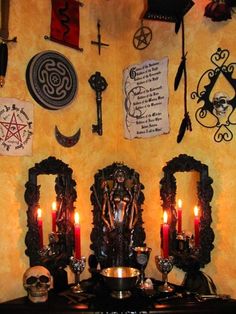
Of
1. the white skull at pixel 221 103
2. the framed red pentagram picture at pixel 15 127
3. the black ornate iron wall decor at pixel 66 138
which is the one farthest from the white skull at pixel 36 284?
the white skull at pixel 221 103

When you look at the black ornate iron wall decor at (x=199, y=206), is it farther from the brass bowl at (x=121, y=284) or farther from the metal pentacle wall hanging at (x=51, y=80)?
the metal pentacle wall hanging at (x=51, y=80)

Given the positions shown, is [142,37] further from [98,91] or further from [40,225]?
[40,225]

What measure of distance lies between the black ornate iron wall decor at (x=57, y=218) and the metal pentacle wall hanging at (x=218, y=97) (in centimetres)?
76

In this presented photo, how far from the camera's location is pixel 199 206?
1.67 m

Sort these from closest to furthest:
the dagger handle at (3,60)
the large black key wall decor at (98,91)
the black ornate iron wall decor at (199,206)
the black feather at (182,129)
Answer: the dagger handle at (3,60) → the black ornate iron wall decor at (199,206) → the black feather at (182,129) → the large black key wall decor at (98,91)

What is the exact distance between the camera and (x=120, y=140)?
2057mm

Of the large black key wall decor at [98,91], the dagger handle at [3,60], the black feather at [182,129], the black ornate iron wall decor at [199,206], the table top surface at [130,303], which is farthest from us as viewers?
the large black key wall decor at [98,91]

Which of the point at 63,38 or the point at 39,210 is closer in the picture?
the point at 39,210

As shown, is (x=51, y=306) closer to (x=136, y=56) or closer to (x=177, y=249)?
(x=177, y=249)

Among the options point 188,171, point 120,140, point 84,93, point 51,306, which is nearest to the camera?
point 51,306

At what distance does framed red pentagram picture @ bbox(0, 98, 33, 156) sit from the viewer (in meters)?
1.57

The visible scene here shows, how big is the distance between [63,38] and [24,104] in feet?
1.46

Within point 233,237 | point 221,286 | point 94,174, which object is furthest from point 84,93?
point 221,286

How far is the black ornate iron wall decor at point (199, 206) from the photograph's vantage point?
164cm
